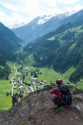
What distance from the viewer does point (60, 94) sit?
31.6 metres

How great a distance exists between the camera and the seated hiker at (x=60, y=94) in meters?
31.3

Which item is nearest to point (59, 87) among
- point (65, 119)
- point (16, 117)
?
point (65, 119)

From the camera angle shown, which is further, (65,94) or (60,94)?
(65,94)

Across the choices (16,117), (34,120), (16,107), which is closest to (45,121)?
(34,120)

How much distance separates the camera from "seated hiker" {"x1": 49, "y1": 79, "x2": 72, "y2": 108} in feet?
103

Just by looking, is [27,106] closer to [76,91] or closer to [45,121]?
[76,91]

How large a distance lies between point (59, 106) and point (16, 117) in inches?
422

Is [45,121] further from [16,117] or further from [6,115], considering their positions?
[6,115]

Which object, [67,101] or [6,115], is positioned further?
[6,115]

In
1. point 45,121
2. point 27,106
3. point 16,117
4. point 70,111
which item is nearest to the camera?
point 45,121

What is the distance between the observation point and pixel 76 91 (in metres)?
43.6

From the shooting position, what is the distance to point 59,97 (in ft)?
104

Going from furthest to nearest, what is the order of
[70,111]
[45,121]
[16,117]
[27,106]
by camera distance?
[27,106], [16,117], [70,111], [45,121]

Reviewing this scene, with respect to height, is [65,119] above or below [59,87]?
below
